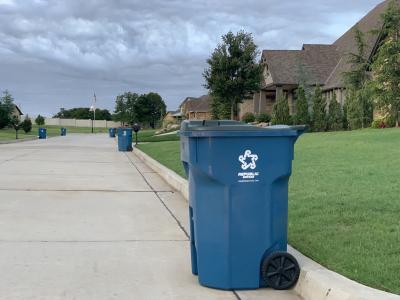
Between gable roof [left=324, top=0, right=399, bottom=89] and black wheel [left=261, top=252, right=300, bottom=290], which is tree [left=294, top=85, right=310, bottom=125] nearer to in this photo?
gable roof [left=324, top=0, right=399, bottom=89]

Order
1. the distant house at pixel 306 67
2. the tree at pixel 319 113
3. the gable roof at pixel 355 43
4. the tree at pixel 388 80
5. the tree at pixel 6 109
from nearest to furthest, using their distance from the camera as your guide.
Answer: the tree at pixel 388 80 < the tree at pixel 319 113 < the gable roof at pixel 355 43 < the distant house at pixel 306 67 < the tree at pixel 6 109

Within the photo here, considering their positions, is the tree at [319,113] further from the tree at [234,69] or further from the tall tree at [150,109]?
the tall tree at [150,109]

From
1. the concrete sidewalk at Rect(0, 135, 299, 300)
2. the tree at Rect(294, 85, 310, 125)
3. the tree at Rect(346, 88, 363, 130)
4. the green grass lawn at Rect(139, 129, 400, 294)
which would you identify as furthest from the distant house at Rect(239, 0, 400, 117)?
the concrete sidewalk at Rect(0, 135, 299, 300)

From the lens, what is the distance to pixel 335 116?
31.4 metres

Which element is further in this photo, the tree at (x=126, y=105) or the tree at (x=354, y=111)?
the tree at (x=126, y=105)

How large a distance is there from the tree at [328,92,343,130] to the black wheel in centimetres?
2725

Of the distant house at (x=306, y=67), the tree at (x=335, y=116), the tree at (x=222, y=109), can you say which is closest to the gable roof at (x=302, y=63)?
the distant house at (x=306, y=67)

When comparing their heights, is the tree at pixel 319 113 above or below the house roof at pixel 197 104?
below

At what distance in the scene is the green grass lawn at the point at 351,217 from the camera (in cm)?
486

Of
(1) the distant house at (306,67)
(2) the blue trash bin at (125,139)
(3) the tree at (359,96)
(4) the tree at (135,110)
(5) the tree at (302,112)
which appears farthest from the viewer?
(4) the tree at (135,110)

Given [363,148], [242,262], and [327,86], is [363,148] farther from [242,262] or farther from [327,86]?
[327,86]

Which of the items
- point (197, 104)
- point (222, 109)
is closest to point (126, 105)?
point (197, 104)

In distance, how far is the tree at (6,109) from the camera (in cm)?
5981

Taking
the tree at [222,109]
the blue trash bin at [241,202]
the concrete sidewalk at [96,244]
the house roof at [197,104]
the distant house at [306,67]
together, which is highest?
the distant house at [306,67]
